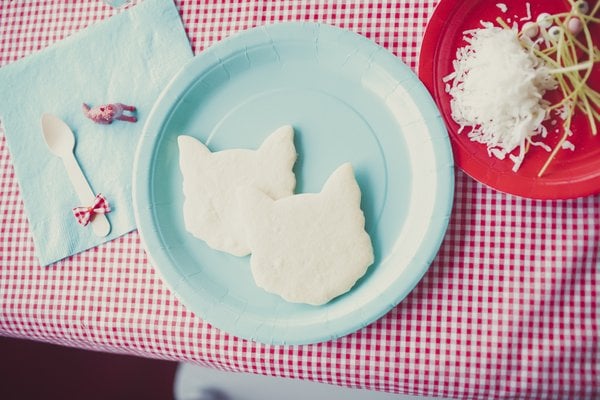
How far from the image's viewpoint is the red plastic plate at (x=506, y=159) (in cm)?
74

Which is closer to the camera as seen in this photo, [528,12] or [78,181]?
[528,12]

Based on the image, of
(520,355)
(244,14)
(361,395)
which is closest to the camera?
(520,355)

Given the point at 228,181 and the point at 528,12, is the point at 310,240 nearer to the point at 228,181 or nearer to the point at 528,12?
the point at 228,181

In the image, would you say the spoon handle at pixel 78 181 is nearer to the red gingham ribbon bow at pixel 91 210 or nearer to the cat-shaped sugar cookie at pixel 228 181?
the red gingham ribbon bow at pixel 91 210

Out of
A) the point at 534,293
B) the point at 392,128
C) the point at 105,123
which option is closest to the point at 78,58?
the point at 105,123

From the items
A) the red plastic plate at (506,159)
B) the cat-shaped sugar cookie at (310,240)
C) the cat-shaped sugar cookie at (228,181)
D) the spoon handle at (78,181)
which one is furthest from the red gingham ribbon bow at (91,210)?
the red plastic plate at (506,159)

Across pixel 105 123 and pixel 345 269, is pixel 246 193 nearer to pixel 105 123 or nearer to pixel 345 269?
pixel 345 269

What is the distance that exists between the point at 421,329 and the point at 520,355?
147mm

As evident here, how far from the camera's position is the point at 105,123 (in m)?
0.88

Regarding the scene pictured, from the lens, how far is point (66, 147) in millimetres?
896

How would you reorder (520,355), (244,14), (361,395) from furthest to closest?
(361,395), (244,14), (520,355)

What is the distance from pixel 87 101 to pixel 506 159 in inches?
28.0

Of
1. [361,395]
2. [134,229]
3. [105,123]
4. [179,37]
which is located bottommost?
[361,395]

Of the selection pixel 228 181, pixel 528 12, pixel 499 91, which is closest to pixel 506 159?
pixel 499 91
